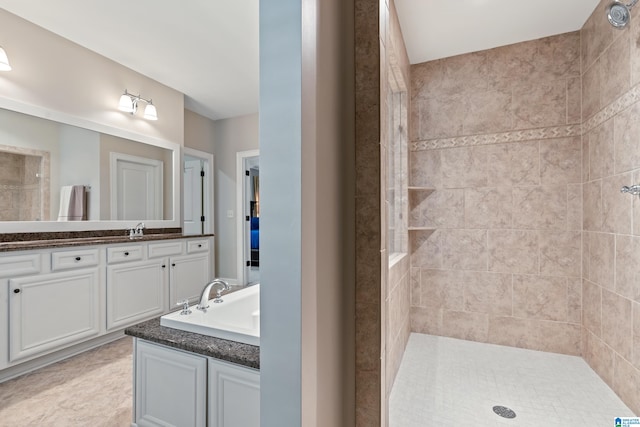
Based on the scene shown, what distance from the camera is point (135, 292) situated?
2926 mm

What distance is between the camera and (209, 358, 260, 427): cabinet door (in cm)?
127

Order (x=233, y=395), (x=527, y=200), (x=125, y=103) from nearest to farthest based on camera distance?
(x=233, y=395)
(x=527, y=200)
(x=125, y=103)

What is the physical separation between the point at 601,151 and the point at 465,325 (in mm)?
1620

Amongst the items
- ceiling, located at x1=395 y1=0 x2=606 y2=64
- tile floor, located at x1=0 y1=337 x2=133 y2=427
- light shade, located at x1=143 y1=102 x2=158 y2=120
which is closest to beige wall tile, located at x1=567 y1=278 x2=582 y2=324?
ceiling, located at x1=395 y1=0 x2=606 y2=64

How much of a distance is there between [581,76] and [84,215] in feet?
14.0

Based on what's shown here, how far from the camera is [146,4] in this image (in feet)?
7.64

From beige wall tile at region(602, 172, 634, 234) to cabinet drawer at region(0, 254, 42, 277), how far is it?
3729 mm

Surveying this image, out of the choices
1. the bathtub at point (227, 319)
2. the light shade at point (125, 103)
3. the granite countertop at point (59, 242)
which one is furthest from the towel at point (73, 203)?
the bathtub at point (227, 319)

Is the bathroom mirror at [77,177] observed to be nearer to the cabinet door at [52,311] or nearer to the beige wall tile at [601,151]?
the cabinet door at [52,311]

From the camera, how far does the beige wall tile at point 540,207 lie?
2422 millimetres

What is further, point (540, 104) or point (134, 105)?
point (134, 105)

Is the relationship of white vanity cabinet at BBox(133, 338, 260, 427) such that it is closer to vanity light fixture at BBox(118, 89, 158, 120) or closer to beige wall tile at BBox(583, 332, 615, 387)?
beige wall tile at BBox(583, 332, 615, 387)

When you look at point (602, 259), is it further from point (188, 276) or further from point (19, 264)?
point (19, 264)

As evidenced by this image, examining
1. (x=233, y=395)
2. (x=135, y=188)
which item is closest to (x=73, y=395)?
(x=233, y=395)
